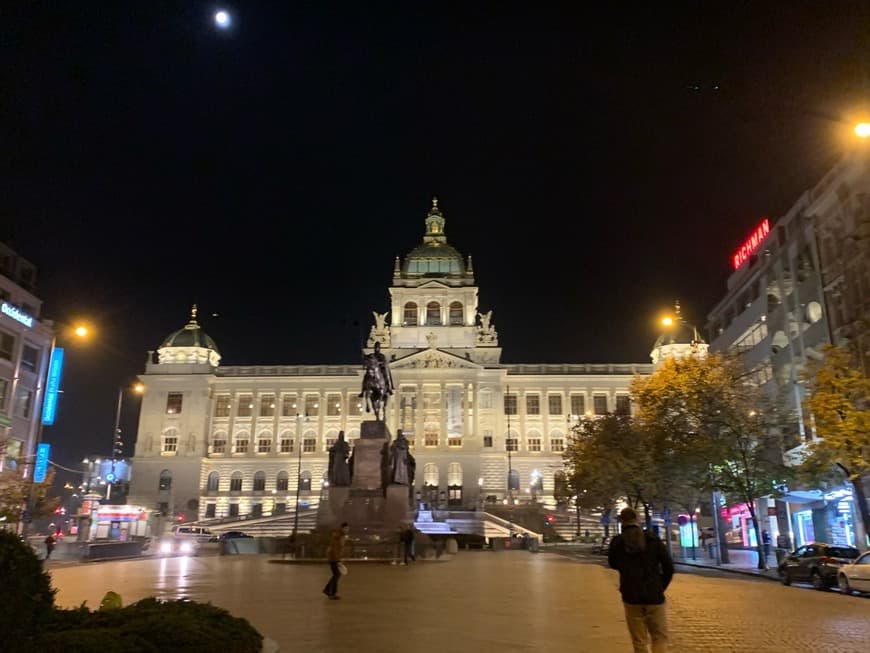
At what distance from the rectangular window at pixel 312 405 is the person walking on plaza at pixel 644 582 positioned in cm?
10443

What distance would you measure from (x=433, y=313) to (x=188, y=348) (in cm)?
3818

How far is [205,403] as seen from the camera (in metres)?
110

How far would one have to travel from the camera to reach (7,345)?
6259cm

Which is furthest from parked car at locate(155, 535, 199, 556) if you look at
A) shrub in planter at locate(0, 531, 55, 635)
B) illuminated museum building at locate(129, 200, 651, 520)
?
shrub in planter at locate(0, 531, 55, 635)

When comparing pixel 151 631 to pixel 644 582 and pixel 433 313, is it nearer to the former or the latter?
pixel 644 582

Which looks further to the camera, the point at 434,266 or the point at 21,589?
the point at 434,266

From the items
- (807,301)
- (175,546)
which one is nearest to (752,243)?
(807,301)

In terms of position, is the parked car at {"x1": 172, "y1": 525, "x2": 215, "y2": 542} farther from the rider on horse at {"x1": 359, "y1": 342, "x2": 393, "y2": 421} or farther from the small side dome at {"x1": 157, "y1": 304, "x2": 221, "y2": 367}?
the small side dome at {"x1": 157, "y1": 304, "x2": 221, "y2": 367}

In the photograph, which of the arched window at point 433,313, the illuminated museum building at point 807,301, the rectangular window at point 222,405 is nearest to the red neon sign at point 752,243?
the illuminated museum building at point 807,301

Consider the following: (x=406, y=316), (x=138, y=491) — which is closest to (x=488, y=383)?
(x=406, y=316)

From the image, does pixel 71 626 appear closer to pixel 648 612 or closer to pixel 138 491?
pixel 648 612

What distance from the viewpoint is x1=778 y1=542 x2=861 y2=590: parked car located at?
25.9 metres

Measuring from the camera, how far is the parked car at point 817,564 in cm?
2587

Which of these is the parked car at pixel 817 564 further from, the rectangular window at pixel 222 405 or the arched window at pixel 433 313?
the rectangular window at pixel 222 405
